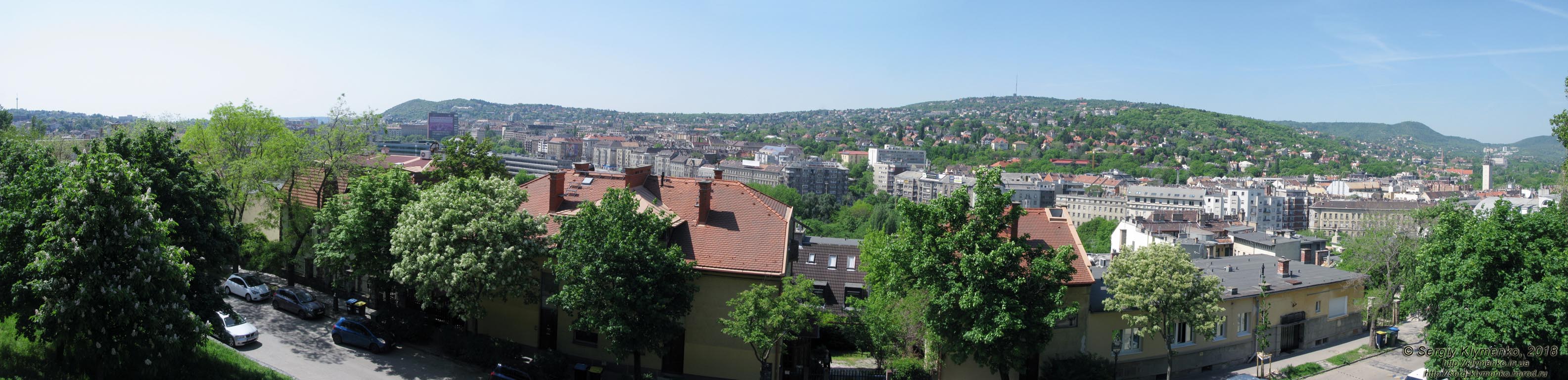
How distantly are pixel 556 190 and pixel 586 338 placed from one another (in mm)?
5409

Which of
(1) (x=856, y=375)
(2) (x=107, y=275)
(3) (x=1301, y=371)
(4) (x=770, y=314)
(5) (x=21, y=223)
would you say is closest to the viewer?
(2) (x=107, y=275)

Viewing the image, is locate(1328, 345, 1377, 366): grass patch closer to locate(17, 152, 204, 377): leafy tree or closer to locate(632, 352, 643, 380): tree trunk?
locate(632, 352, 643, 380): tree trunk

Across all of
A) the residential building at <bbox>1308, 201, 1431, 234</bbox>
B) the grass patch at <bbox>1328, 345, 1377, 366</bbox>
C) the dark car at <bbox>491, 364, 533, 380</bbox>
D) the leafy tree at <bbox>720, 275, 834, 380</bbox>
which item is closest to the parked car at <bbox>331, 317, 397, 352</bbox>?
the dark car at <bbox>491, 364, 533, 380</bbox>

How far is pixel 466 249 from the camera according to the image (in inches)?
930

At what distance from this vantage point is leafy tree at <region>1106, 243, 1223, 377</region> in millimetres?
25562

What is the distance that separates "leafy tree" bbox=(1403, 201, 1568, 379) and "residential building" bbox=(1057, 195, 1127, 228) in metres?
145

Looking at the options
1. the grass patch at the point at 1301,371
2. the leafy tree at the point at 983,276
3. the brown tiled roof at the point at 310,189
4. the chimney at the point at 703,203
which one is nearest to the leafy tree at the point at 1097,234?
the grass patch at the point at 1301,371

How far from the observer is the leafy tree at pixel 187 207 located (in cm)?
2136

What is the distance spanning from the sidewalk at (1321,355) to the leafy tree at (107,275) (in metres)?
28.6

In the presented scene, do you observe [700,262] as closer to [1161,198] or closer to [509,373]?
[509,373]

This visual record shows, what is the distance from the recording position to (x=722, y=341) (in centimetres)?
2492

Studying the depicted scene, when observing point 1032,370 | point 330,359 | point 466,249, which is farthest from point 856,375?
point 330,359

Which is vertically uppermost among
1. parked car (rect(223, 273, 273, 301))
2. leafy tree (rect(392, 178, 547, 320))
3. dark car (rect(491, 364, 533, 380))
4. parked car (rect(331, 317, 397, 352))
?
leafy tree (rect(392, 178, 547, 320))

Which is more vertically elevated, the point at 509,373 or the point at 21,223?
the point at 21,223
